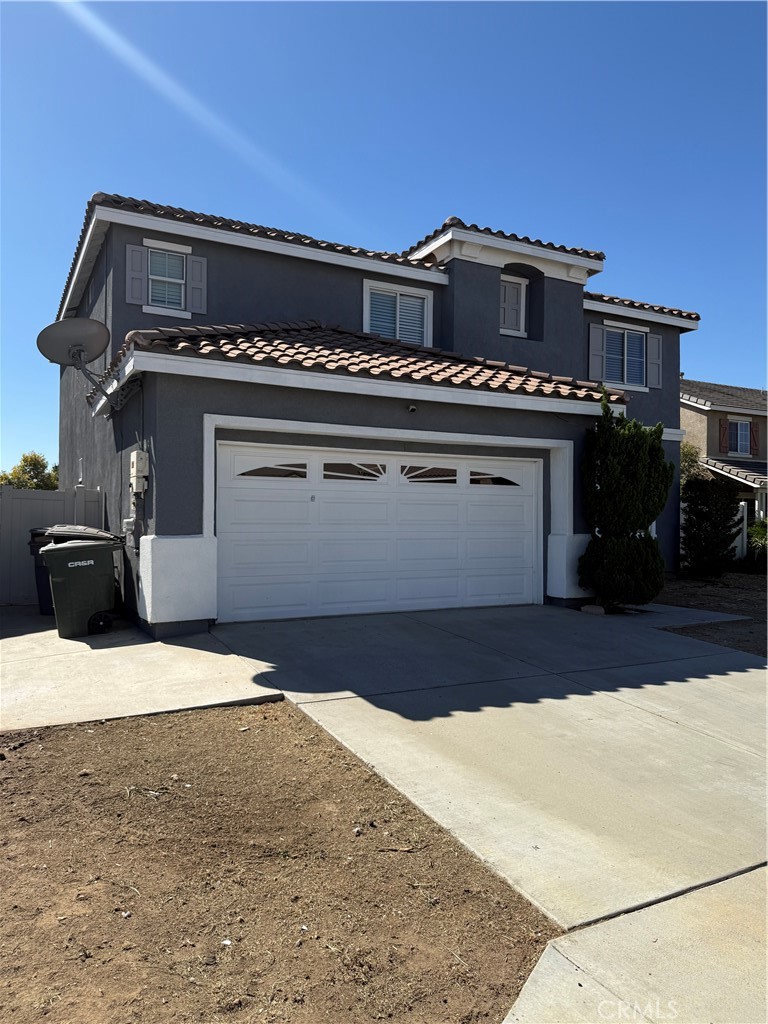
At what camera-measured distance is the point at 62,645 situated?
7.89 m

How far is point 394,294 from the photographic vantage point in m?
13.2

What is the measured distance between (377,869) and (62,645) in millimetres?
5806

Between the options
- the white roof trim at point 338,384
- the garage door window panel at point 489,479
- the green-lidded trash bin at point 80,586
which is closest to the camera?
the white roof trim at point 338,384

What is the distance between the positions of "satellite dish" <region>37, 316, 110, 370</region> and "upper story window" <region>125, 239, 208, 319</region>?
1.29 metres

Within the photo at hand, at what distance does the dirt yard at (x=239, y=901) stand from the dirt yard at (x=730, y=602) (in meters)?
6.22

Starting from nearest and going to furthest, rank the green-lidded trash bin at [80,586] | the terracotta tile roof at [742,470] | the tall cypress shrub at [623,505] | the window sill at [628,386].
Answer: the green-lidded trash bin at [80,586] → the tall cypress shrub at [623,505] → the window sill at [628,386] → the terracotta tile roof at [742,470]

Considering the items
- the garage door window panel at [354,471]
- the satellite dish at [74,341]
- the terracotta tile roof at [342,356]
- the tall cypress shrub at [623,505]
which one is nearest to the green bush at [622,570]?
the tall cypress shrub at [623,505]

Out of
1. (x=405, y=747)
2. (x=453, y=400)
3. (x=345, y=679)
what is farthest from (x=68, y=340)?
(x=405, y=747)

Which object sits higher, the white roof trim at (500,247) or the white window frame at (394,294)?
the white roof trim at (500,247)

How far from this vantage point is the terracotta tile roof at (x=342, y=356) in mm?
8242

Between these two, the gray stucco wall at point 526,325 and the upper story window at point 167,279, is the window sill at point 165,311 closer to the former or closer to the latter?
the upper story window at point 167,279

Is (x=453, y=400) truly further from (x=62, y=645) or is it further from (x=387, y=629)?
(x=62, y=645)

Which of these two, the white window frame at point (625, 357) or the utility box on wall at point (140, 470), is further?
the white window frame at point (625, 357)

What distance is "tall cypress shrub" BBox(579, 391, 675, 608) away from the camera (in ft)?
33.5
